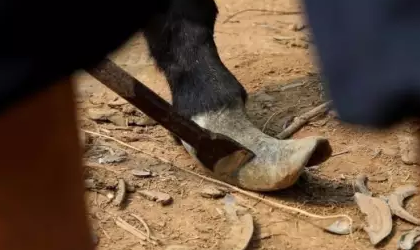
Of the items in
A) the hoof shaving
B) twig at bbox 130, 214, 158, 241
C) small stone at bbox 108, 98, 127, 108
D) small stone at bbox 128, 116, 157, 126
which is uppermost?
small stone at bbox 108, 98, 127, 108

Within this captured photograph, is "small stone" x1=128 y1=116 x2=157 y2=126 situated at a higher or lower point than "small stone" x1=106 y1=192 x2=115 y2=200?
higher

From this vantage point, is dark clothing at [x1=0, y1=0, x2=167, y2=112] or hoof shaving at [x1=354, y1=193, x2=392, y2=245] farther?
hoof shaving at [x1=354, y1=193, x2=392, y2=245]

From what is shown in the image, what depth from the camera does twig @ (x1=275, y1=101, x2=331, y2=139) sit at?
7.75ft

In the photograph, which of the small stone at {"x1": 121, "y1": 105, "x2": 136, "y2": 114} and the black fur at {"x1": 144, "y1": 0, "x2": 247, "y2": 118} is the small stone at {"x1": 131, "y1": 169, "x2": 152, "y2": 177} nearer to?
the black fur at {"x1": 144, "y1": 0, "x2": 247, "y2": 118}

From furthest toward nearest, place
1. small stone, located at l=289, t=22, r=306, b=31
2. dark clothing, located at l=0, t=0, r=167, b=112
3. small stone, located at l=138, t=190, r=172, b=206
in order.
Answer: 1. small stone, located at l=289, t=22, r=306, b=31
2. small stone, located at l=138, t=190, r=172, b=206
3. dark clothing, located at l=0, t=0, r=167, b=112

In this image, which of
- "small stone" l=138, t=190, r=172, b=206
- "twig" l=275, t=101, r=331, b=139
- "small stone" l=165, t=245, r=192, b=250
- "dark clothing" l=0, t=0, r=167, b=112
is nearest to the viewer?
"dark clothing" l=0, t=0, r=167, b=112

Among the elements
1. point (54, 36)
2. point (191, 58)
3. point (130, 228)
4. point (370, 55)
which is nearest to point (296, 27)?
point (191, 58)

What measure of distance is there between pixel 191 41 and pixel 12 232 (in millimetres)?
1211

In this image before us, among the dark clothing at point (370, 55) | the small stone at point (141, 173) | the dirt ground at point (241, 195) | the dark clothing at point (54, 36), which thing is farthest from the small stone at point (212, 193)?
the dark clothing at point (370, 55)

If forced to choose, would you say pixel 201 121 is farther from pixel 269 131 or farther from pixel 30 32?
pixel 30 32

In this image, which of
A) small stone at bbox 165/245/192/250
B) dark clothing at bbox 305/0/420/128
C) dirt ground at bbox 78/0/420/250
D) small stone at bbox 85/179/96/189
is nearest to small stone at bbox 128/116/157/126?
dirt ground at bbox 78/0/420/250

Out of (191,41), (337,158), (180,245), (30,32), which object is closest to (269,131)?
(337,158)

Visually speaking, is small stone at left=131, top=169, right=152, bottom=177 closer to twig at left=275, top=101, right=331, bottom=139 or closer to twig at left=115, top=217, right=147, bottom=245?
twig at left=115, top=217, right=147, bottom=245

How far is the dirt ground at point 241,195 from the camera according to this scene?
79.5 inches
